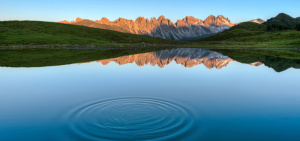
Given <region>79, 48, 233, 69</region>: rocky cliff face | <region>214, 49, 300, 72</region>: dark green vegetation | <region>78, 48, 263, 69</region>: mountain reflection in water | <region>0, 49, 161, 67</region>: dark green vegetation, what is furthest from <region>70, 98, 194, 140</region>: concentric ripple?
<region>0, 49, 161, 67</region>: dark green vegetation

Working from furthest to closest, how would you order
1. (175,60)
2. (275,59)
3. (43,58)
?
(275,59) < (175,60) < (43,58)

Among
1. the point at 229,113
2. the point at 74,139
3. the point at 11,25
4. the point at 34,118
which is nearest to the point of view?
the point at 74,139

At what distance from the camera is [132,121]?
13.4m

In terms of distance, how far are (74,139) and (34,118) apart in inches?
181

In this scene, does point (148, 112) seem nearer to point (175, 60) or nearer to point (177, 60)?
point (175, 60)

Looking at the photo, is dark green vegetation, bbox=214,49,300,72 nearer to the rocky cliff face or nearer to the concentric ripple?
the rocky cliff face

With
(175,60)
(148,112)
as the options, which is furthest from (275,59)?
(148,112)

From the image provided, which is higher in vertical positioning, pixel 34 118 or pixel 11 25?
pixel 11 25

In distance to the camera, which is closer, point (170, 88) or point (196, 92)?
point (196, 92)

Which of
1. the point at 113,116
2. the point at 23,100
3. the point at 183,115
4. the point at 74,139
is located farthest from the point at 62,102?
the point at 183,115

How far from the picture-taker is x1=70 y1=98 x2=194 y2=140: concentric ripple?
38.0ft

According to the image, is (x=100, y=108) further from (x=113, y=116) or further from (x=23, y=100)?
(x=23, y=100)

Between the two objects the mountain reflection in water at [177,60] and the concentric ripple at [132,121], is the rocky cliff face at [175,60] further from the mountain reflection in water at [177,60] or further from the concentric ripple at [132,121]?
the concentric ripple at [132,121]

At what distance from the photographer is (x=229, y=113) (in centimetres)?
1538
